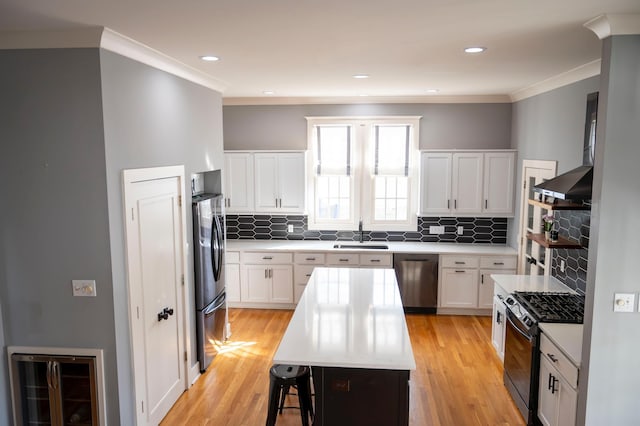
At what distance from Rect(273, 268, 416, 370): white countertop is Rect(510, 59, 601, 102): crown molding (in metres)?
2.50

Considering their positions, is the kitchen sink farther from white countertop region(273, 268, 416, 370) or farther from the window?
white countertop region(273, 268, 416, 370)

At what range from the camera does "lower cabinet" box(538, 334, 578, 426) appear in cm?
290

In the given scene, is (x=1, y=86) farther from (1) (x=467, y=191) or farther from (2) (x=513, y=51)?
(1) (x=467, y=191)

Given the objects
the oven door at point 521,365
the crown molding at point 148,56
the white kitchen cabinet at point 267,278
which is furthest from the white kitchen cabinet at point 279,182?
the oven door at point 521,365

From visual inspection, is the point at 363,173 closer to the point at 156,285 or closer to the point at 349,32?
the point at 156,285

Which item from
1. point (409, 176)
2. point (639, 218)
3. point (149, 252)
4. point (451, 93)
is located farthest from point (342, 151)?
point (639, 218)

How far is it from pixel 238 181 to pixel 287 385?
367cm

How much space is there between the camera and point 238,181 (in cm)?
633

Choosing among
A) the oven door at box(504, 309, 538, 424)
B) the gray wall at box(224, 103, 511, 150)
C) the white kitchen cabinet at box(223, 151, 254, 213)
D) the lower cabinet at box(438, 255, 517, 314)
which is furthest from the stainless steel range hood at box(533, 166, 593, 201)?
the white kitchen cabinet at box(223, 151, 254, 213)

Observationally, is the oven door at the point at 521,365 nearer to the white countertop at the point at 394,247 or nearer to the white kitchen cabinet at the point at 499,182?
the white countertop at the point at 394,247

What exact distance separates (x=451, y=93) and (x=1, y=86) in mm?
4839

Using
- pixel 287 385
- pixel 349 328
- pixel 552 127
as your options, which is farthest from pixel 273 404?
pixel 552 127

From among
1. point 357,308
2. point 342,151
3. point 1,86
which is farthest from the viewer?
point 342,151

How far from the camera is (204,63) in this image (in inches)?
148
